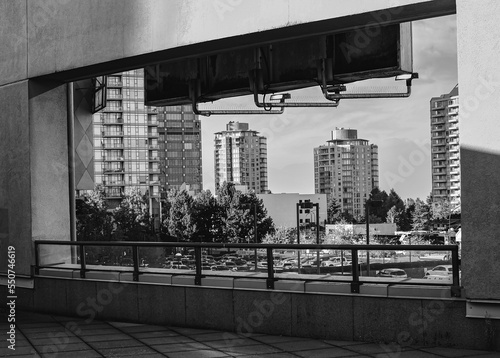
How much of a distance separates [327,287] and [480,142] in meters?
2.62

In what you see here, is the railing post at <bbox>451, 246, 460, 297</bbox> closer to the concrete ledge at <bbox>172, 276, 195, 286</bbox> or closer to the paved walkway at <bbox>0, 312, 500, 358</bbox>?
the paved walkway at <bbox>0, 312, 500, 358</bbox>

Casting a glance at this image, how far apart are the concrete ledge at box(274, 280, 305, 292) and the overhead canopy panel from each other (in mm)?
3361

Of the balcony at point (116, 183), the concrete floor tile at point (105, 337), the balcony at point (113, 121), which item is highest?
the balcony at point (113, 121)

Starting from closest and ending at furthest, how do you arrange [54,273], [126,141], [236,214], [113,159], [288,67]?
[288,67] → [54,273] → [236,214] → [113,159] → [126,141]

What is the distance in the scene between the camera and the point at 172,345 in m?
8.67

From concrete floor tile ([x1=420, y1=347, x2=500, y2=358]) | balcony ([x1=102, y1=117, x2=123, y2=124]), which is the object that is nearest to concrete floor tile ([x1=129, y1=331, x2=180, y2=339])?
concrete floor tile ([x1=420, y1=347, x2=500, y2=358])

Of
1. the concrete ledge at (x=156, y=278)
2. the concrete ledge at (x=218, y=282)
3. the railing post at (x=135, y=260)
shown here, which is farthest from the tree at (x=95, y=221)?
the concrete ledge at (x=218, y=282)

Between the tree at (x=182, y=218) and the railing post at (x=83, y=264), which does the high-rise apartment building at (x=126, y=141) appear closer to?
the tree at (x=182, y=218)

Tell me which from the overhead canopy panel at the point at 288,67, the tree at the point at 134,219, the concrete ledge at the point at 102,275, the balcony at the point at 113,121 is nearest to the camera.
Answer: the overhead canopy panel at the point at 288,67

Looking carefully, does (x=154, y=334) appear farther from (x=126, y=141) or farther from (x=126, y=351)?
(x=126, y=141)

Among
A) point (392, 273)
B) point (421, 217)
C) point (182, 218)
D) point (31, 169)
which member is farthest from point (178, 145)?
point (392, 273)

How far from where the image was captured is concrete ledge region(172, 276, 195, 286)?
32.4 feet

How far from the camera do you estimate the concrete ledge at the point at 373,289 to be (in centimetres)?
831

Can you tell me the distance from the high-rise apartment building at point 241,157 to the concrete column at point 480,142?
179 metres
